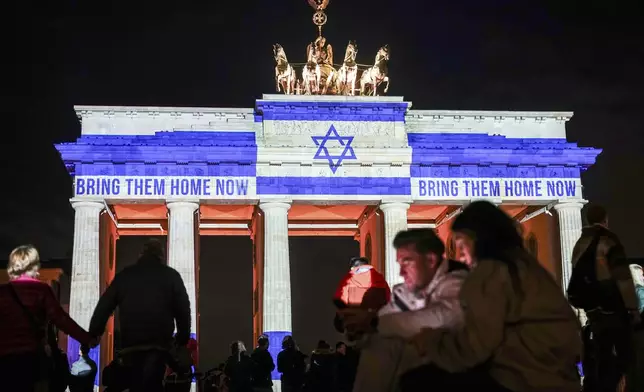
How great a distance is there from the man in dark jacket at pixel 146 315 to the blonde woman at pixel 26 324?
411mm

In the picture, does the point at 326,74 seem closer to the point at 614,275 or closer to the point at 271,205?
Answer: the point at 271,205

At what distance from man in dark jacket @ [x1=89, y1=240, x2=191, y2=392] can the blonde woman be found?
0.41 m

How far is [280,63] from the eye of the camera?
3878 centimetres

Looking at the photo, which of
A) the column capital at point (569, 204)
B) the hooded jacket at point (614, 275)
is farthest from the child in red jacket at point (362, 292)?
the column capital at point (569, 204)

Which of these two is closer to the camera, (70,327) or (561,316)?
(561,316)

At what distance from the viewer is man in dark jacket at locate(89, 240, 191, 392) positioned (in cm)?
923

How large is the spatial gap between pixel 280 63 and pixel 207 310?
1593 cm

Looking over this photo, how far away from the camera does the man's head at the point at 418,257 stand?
22.7ft

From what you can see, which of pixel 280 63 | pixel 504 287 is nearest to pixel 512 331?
pixel 504 287

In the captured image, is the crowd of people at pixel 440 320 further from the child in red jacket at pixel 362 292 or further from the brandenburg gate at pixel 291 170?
the brandenburg gate at pixel 291 170

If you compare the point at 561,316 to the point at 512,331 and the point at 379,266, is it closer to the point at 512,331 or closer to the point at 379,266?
the point at 512,331

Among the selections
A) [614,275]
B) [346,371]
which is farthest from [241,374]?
[614,275]

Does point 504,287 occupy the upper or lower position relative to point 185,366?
upper

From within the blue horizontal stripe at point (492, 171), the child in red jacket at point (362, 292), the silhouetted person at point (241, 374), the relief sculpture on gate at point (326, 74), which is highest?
the relief sculpture on gate at point (326, 74)
